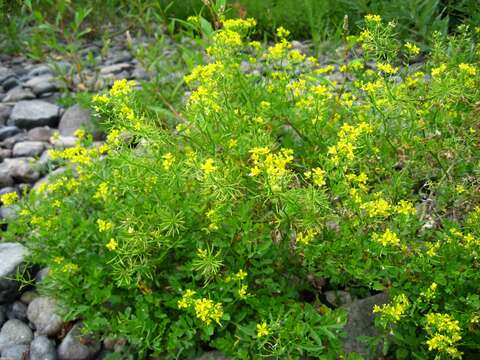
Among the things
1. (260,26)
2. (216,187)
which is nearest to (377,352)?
(216,187)

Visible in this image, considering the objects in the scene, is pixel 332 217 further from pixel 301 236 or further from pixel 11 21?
pixel 11 21

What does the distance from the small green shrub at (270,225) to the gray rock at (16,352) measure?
0.97ft

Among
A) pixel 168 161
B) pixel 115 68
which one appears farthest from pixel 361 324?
pixel 115 68

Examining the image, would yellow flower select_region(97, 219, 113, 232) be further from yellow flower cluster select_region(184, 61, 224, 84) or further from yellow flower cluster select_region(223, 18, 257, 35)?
yellow flower cluster select_region(223, 18, 257, 35)

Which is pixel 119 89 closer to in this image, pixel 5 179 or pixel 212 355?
pixel 212 355

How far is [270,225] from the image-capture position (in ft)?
8.13

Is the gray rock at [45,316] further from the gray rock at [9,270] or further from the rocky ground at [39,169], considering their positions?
the gray rock at [9,270]

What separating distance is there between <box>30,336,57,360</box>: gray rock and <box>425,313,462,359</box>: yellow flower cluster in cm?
166

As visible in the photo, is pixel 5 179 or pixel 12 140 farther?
pixel 12 140

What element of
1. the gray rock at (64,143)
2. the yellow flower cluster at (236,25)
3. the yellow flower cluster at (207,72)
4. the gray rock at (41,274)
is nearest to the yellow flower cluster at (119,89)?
the yellow flower cluster at (207,72)

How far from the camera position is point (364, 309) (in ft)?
8.19

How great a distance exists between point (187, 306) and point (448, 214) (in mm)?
1213

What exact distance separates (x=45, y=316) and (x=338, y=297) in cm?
140

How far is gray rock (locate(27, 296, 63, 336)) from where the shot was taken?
112 inches
